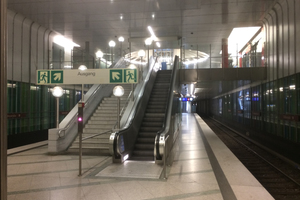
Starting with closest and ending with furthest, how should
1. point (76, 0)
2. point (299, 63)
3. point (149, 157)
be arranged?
point (149, 157) → point (299, 63) → point (76, 0)

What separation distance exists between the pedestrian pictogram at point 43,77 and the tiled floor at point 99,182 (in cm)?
262

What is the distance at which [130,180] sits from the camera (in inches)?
226

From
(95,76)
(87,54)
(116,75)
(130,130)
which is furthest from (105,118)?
(87,54)

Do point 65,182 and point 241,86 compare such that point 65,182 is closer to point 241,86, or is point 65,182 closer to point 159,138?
point 159,138

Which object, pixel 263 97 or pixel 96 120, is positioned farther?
pixel 263 97

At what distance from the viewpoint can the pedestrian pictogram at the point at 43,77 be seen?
292 inches

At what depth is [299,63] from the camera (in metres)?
9.83

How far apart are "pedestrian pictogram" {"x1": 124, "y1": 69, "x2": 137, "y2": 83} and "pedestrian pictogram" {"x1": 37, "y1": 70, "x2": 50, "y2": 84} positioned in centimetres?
246

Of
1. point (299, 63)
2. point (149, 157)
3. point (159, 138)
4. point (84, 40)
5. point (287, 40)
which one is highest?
point (84, 40)

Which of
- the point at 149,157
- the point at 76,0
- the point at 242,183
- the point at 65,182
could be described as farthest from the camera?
the point at 76,0

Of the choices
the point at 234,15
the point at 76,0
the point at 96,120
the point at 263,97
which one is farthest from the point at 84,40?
the point at 263,97

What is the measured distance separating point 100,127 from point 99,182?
4.91 meters

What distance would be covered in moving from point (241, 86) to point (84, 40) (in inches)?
577

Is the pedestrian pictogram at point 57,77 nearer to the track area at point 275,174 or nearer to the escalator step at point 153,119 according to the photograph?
the escalator step at point 153,119
